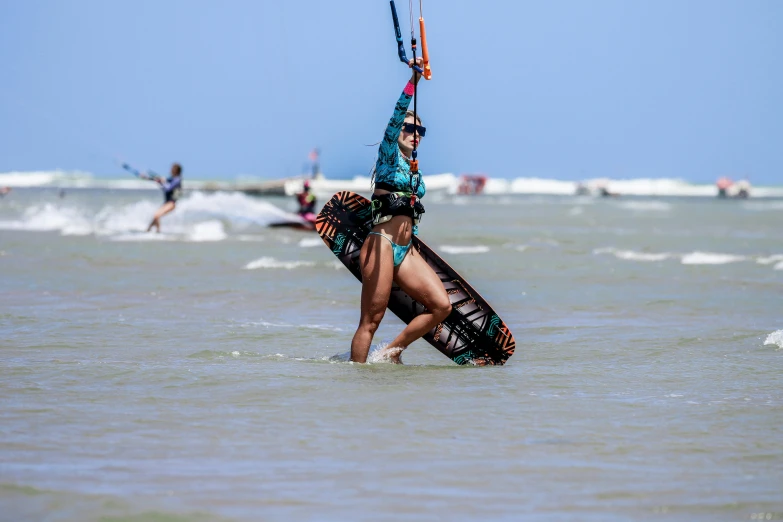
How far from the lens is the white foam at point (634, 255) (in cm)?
2046

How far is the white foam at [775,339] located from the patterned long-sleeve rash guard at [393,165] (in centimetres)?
346

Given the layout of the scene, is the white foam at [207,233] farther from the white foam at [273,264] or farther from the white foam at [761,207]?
the white foam at [761,207]

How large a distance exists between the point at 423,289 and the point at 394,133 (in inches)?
41.7

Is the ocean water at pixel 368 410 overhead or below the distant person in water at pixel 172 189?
overhead

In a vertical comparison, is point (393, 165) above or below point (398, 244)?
above

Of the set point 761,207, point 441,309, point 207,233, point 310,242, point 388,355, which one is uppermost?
point 441,309

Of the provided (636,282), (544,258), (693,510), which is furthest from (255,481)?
(544,258)

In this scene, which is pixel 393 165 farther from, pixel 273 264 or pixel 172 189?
pixel 172 189

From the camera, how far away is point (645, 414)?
622cm

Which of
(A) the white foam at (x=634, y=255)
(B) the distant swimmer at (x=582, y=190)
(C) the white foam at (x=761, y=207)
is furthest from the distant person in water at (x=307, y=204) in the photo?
(B) the distant swimmer at (x=582, y=190)

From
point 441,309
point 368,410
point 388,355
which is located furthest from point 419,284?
point 368,410

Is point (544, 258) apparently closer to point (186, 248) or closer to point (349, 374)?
point (186, 248)

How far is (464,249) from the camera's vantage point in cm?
2339

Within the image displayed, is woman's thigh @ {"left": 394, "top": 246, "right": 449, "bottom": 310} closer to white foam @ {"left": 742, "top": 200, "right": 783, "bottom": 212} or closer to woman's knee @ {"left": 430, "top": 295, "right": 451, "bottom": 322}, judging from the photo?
woman's knee @ {"left": 430, "top": 295, "right": 451, "bottom": 322}
